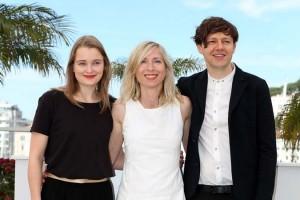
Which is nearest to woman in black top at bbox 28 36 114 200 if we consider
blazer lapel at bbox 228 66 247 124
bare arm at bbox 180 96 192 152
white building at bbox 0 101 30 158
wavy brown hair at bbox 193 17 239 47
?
bare arm at bbox 180 96 192 152

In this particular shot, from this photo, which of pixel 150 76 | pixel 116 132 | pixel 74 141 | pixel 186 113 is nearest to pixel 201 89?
pixel 186 113

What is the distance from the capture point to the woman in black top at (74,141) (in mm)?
3314

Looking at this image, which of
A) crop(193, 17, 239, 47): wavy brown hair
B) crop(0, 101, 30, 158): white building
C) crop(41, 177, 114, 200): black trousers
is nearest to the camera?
crop(41, 177, 114, 200): black trousers

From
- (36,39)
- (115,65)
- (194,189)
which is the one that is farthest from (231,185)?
(115,65)

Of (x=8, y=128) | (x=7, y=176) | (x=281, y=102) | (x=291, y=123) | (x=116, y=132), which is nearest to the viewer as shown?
(x=116, y=132)

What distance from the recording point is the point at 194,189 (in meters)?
3.38

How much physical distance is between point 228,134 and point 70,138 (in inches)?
37.6

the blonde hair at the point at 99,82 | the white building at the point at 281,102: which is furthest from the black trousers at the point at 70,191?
the white building at the point at 281,102

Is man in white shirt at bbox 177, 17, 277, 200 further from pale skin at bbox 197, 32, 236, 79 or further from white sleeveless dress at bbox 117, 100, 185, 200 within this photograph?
white sleeveless dress at bbox 117, 100, 185, 200

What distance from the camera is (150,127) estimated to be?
349 cm

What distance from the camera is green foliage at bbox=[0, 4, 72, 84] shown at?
8.81 meters

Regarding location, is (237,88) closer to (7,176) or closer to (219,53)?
(219,53)

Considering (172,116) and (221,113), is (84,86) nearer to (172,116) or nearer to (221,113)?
(172,116)

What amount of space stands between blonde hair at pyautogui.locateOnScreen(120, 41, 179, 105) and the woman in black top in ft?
0.71
